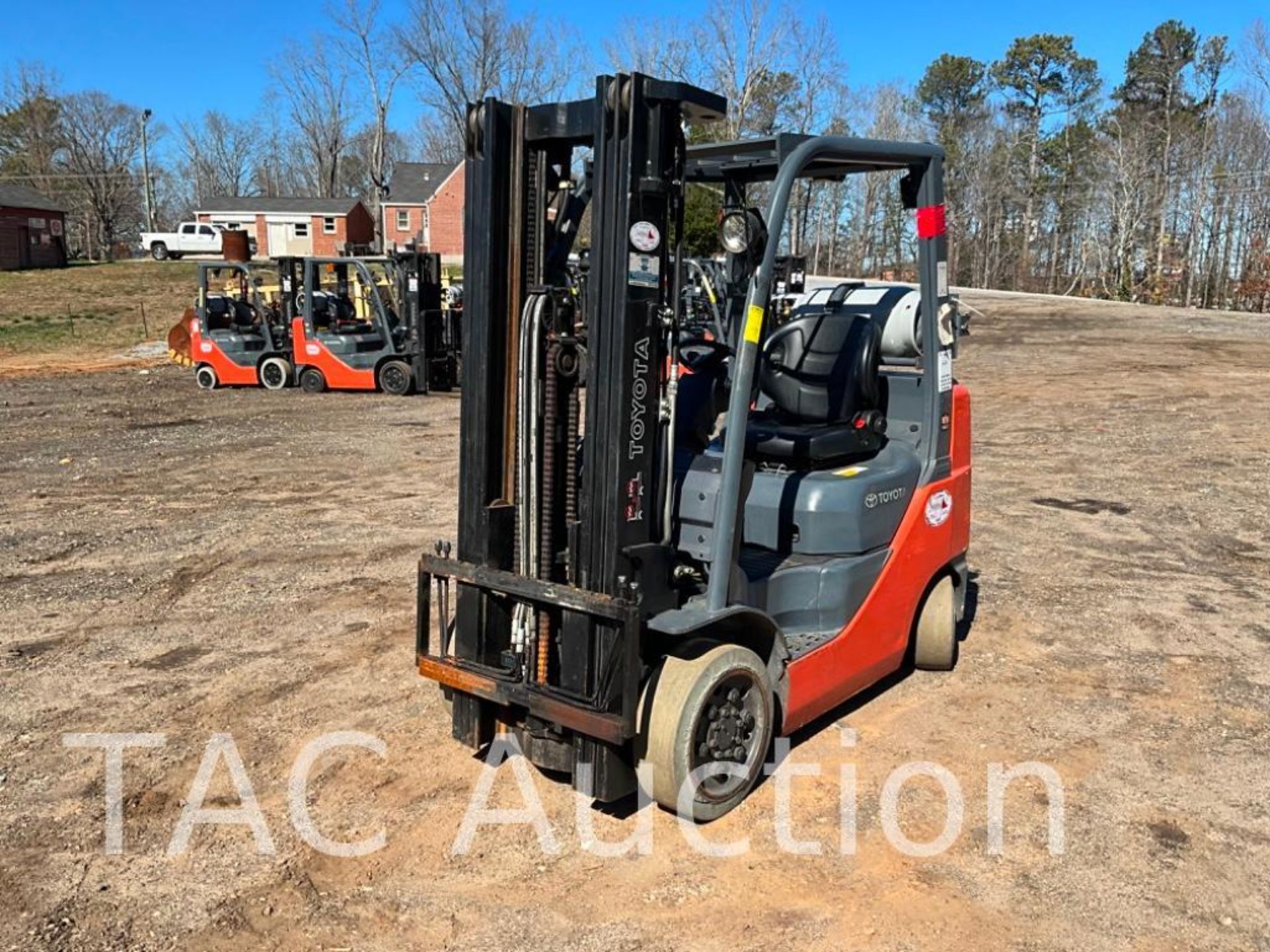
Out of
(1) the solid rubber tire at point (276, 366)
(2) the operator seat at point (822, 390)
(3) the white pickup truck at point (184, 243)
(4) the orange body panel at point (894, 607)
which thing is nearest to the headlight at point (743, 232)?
(2) the operator seat at point (822, 390)

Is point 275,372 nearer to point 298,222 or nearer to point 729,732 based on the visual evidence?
point 729,732

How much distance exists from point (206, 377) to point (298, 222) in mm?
42483

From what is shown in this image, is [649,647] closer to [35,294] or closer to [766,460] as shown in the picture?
[766,460]

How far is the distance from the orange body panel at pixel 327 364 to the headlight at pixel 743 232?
14.5m

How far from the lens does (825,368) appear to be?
496cm

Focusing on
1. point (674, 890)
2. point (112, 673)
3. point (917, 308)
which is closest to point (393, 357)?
point (112, 673)

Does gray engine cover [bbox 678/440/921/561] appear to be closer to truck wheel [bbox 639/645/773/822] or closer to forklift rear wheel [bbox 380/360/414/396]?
truck wheel [bbox 639/645/773/822]

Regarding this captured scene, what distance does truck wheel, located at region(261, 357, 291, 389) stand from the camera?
60.1 feet

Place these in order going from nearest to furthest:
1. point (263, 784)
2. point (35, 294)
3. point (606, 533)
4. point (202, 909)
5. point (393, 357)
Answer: point (202, 909)
point (606, 533)
point (263, 784)
point (393, 357)
point (35, 294)

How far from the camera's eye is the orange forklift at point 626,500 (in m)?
3.71

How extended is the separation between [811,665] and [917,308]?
180 centimetres

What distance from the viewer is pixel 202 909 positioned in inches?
140

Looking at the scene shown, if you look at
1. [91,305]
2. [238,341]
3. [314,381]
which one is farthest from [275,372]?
[91,305]

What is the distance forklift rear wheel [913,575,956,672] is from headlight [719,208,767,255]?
2456 mm
